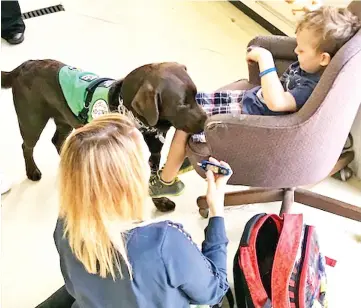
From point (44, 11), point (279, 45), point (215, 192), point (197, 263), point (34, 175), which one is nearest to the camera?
point (197, 263)

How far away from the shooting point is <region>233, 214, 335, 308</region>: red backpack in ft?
5.98

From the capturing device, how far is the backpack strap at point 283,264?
1815 mm

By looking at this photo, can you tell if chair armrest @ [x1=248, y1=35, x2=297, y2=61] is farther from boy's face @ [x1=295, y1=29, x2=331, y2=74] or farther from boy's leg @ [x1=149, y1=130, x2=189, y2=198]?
boy's leg @ [x1=149, y1=130, x2=189, y2=198]

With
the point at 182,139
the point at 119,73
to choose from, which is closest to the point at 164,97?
the point at 182,139

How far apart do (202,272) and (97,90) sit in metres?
0.88

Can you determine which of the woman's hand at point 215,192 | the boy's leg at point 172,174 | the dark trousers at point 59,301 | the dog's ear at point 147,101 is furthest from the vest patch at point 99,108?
the dark trousers at point 59,301

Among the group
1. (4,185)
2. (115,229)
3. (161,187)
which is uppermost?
(115,229)

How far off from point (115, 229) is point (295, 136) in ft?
2.26

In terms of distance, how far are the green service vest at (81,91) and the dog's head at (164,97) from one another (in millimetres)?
92

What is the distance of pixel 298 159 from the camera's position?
1.89 metres

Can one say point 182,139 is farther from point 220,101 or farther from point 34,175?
point 34,175

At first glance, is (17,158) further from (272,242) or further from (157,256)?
(157,256)

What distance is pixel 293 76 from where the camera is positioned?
2.02 m

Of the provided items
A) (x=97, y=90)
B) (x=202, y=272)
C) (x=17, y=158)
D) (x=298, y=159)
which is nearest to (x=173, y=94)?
(x=97, y=90)
